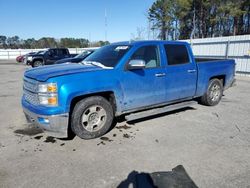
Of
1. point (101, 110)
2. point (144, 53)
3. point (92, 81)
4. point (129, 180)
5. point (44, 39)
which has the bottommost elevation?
point (129, 180)

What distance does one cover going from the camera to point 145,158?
3.74 m

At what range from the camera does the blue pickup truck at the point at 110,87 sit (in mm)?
4039

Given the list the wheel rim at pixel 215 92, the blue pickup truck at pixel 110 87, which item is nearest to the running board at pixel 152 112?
the blue pickup truck at pixel 110 87

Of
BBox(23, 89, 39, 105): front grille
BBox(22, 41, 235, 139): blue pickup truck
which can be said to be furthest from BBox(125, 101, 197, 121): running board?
BBox(23, 89, 39, 105): front grille

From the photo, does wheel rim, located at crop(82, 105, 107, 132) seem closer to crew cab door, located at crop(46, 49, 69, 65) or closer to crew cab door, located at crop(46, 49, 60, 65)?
crew cab door, located at crop(46, 49, 69, 65)

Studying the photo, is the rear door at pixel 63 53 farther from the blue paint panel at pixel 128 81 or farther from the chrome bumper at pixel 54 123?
the chrome bumper at pixel 54 123

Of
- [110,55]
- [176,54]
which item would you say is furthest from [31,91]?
[176,54]

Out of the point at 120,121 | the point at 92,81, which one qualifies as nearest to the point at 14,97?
the point at 120,121

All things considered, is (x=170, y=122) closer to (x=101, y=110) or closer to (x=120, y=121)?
(x=120, y=121)

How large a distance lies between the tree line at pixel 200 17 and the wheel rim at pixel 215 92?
1281 inches

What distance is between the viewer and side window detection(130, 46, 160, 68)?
5089 millimetres

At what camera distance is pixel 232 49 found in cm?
1544

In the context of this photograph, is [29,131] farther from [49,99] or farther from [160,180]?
[160,180]

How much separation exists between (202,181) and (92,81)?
2.49 meters
